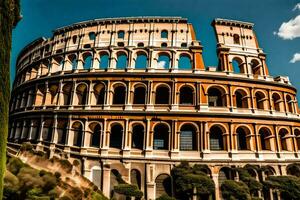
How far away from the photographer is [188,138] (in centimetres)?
2323

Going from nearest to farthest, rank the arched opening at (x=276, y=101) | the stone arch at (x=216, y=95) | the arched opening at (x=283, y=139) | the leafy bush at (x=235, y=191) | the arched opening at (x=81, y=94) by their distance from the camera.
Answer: the leafy bush at (x=235, y=191)
the stone arch at (x=216, y=95)
the arched opening at (x=283, y=139)
the arched opening at (x=81, y=94)
the arched opening at (x=276, y=101)

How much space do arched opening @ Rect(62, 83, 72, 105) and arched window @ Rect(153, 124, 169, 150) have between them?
37.9ft

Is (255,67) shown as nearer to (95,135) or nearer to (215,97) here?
(215,97)

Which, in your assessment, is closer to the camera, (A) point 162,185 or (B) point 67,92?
(A) point 162,185

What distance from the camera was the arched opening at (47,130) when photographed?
25.2m

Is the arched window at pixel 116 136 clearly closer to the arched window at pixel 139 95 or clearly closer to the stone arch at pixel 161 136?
the arched window at pixel 139 95

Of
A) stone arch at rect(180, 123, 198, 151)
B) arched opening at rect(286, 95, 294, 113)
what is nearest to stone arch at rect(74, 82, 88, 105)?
stone arch at rect(180, 123, 198, 151)

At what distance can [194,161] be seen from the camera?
842 inches

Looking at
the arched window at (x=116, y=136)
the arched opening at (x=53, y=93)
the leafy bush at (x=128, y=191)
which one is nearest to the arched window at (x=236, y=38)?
the arched window at (x=116, y=136)

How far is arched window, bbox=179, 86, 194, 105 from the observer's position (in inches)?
977

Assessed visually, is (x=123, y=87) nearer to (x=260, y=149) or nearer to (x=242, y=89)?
(x=242, y=89)

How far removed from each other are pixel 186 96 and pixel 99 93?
1041 cm

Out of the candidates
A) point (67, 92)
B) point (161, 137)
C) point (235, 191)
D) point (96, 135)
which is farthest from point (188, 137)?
point (67, 92)

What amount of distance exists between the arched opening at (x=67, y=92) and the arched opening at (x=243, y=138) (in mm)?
20180
